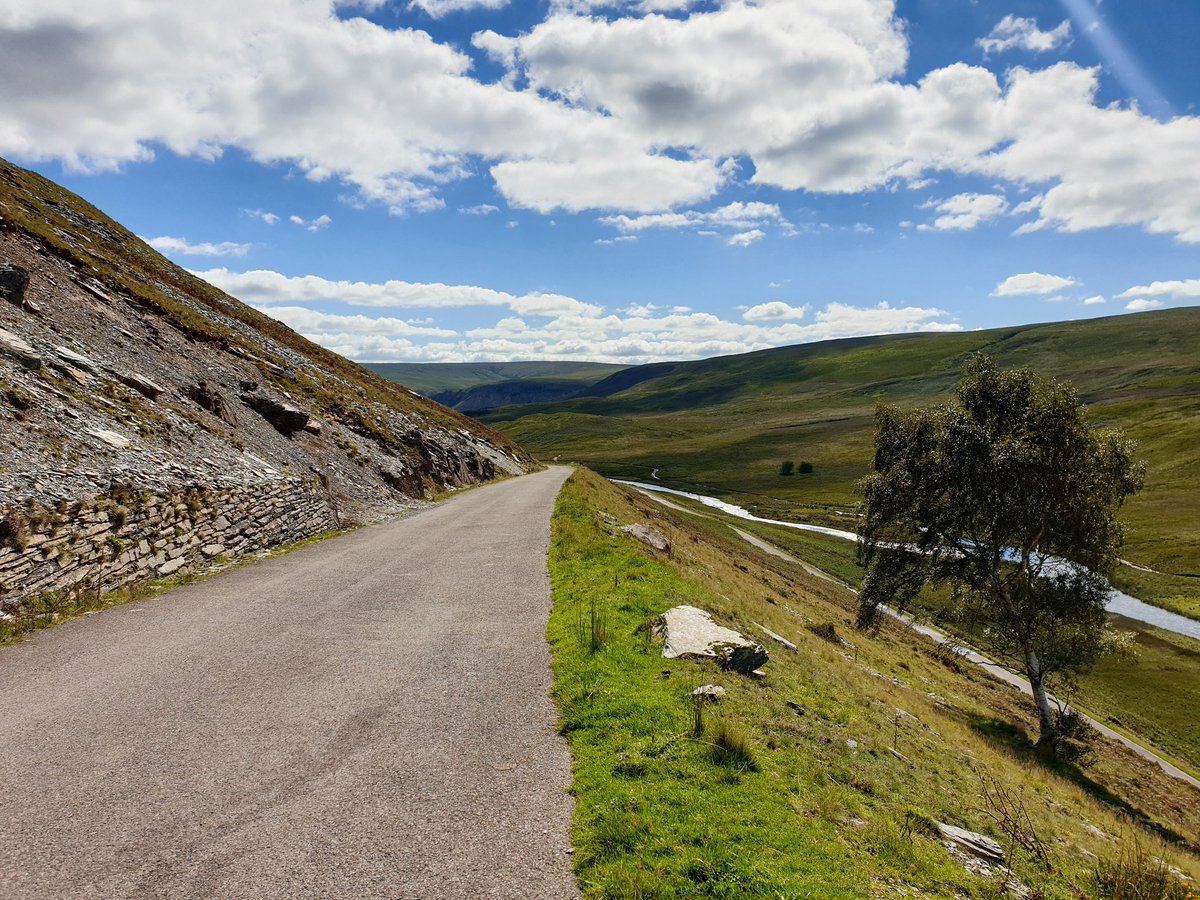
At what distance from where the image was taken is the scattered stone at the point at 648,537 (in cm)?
3161

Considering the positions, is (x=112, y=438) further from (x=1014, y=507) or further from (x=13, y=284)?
(x=1014, y=507)

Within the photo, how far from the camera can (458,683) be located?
1248cm

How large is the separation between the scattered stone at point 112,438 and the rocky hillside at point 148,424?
0.21ft

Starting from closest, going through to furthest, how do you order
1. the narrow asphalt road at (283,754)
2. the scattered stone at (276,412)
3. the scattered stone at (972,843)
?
the narrow asphalt road at (283,754), the scattered stone at (972,843), the scattered stone at (276,412)

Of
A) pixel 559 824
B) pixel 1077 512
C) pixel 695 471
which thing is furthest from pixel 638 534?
pixel 695 471

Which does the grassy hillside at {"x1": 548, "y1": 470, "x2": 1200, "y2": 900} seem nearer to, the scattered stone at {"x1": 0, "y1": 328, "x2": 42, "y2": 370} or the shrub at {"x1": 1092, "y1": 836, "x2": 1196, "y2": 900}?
the shrub at {"x1": 1092, "y1": 836, "x2": 1196, "y2": 900}

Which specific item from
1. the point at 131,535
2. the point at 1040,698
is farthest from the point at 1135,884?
the point at 1040,698

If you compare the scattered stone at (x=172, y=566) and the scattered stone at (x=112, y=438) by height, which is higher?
the scattered stone at (x=112, y=438)

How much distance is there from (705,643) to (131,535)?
18.3 metres

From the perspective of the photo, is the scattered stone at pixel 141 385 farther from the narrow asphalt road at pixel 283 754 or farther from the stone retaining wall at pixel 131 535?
the narrow asphalt road at pixel 283 754

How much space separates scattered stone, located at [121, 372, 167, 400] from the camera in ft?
85.8

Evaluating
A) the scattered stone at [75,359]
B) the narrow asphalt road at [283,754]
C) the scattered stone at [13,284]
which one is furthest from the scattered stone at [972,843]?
the scattered stone at [13,284]

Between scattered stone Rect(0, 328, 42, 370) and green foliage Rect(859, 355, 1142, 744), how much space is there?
4034 centimetres

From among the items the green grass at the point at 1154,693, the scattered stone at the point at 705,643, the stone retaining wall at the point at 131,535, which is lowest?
the green grass at the point at 1154,693
